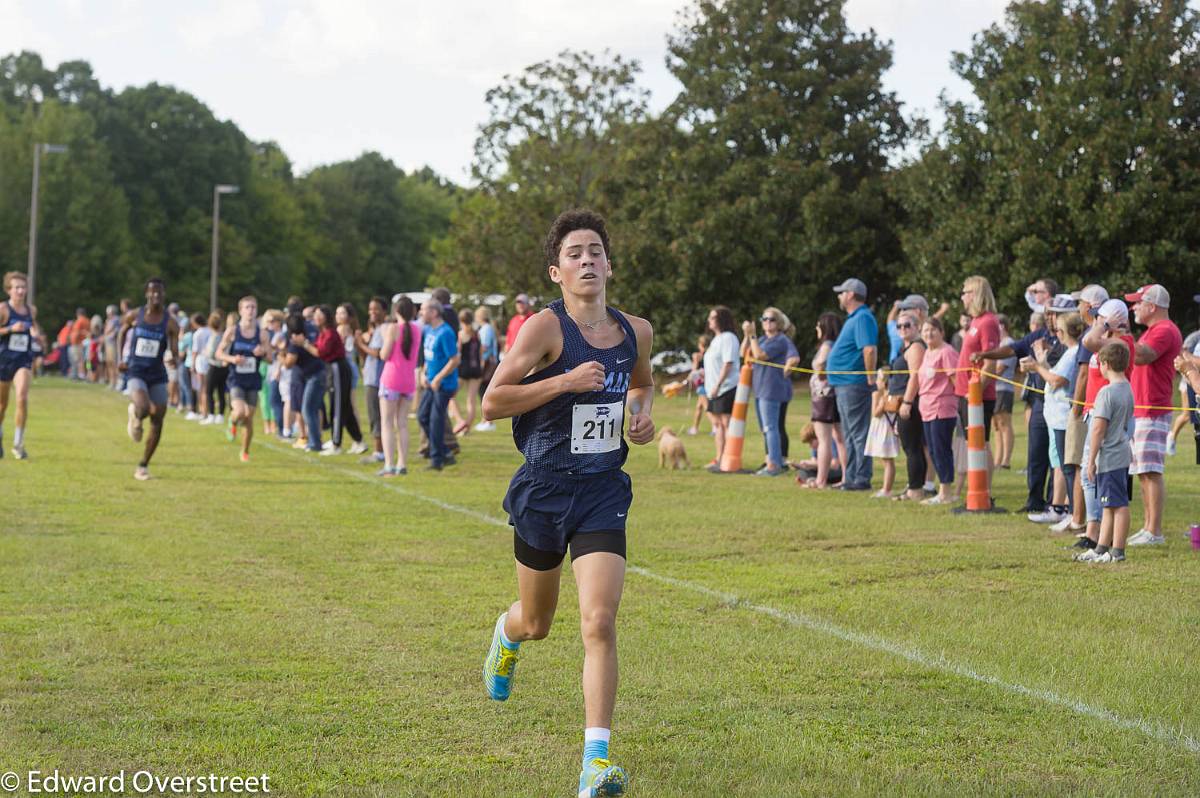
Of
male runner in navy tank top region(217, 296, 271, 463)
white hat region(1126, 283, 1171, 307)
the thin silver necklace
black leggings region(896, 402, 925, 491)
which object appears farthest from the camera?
male runner in navy tank top region(217, 296, 271, 463)

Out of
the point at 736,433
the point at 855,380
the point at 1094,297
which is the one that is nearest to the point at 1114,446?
the point at 1094,297

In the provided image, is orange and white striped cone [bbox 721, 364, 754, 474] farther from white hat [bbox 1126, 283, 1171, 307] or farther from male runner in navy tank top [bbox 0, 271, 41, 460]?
male runner in navy tank top [bbox 0, 271, 41, 460]

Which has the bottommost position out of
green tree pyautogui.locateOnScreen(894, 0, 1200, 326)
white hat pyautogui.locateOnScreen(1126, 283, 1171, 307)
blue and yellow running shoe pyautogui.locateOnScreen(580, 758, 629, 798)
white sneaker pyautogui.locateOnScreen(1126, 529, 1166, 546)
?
blue and yellow running shoe pyautogui.locateOnScreen(580, 758, 629, 798)

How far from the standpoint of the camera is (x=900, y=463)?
1934 centimetres

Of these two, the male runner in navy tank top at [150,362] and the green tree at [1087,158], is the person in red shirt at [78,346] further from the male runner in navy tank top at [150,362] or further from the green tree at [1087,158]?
the male runner in navy tank top at [150,362]

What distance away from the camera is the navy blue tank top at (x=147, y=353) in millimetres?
15680

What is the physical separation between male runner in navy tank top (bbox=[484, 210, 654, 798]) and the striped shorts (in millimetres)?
6607

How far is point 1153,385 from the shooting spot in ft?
36.5

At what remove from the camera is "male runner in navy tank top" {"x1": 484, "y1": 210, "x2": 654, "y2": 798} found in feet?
17.6

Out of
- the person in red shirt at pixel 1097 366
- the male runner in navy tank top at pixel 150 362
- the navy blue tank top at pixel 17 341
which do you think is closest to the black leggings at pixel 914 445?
the person in red shirt at pixel 1097 366

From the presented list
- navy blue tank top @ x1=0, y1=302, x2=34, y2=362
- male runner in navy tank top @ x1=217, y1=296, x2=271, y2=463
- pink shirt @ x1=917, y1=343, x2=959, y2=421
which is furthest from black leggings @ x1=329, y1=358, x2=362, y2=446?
pink shirt @ x1=917, y1=343, x2=959, y2=421

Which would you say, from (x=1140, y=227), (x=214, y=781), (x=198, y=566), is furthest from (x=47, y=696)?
(x=1140, y=227)

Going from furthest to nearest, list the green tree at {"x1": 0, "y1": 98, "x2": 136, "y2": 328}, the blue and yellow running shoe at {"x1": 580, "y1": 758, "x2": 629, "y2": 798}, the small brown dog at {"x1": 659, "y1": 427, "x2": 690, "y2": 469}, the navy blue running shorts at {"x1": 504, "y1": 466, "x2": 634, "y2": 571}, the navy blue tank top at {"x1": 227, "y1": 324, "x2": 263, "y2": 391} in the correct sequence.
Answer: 1. the green tree at {"x1": 0, "y1": 98, "x2": 136, "y2": 328}
2. the navy blue tank top at {"x1": 227, "y1": 324, "x2": 263, "y2": 391}
3. the small brown dog at {"x1": 659, "y1": 427, "x2": 690, "y2": 469}
4. the navy blue running shorts at {"x1": 504, "y1": 466, "x2": 634, "y2": 571}
5. the blue and yellow running shoe at {"x1": 580, "y1": 758, "x2": 629, "y2": 798}

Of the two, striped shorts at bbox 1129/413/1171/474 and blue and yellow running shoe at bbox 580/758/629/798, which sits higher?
striped shorts at bbox 1129/413/1171/474
